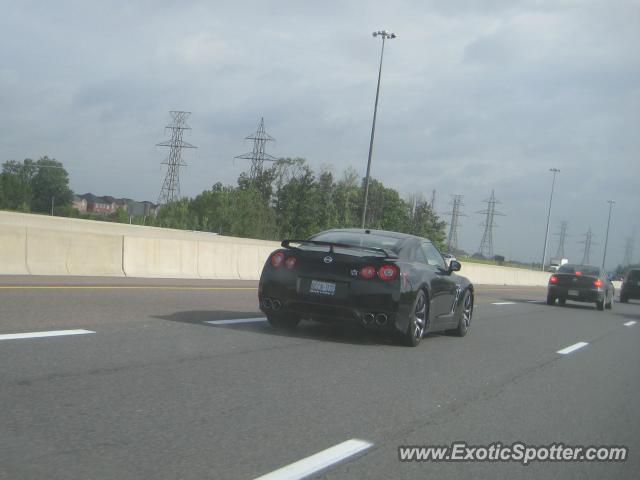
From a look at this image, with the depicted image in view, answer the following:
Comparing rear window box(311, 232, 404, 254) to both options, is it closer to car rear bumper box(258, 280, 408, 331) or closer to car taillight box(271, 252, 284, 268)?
car taillight box(271, 252, 284, 268)

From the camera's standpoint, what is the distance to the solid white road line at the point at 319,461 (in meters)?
4.20

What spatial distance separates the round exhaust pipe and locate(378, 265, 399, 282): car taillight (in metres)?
0.40

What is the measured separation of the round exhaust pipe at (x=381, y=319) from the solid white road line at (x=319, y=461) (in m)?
4.12

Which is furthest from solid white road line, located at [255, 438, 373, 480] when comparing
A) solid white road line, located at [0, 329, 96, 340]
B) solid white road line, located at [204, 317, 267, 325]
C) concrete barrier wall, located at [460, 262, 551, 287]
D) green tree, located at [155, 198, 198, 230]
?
green tree, located at [155, 198, 198, 230]

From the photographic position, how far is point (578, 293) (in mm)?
24984

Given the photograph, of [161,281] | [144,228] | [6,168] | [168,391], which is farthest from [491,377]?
[6,168]

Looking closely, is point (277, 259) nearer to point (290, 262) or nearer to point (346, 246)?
point (290, 262)

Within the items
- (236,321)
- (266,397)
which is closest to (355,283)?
(236,321)

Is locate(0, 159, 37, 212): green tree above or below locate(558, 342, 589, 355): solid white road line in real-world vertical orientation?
above

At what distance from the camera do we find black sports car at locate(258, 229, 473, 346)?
30.0 ft

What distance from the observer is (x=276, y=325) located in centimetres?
1042

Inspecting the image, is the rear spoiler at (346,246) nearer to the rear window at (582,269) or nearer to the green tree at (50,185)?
the rear window at (582,269)

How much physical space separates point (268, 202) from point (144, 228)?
44.6m

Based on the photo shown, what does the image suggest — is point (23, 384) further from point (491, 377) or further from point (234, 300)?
point (234, 300)
